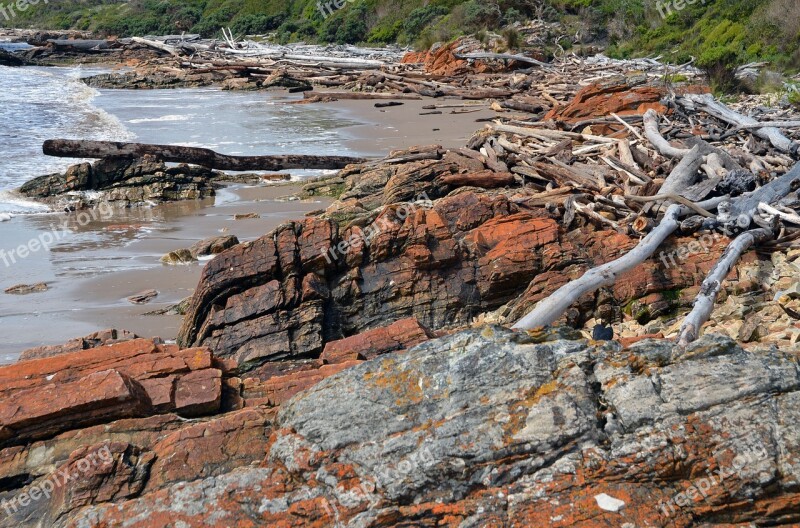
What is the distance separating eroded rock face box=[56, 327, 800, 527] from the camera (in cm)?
296

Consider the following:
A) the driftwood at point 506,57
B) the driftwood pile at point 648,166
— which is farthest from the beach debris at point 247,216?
the driftwood at point 506,57

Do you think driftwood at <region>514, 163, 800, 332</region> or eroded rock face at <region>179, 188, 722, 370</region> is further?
eroded rock face at <region>179, 188, 722, 370</region>

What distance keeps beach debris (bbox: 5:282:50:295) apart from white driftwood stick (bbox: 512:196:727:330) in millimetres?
5835

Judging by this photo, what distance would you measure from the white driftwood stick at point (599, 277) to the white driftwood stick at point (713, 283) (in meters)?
0.61

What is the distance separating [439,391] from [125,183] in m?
11.5

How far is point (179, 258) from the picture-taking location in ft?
30.4

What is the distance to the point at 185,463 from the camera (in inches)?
136

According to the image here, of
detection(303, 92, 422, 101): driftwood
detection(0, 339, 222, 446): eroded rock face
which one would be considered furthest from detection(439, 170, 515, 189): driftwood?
detection(303, 92, 422, 101): driftwood

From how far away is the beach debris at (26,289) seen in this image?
8547 mm

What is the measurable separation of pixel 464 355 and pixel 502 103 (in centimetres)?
1808

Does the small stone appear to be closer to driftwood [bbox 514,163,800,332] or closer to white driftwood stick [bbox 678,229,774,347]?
white driftwood stick [bbox 678,229,774,347]

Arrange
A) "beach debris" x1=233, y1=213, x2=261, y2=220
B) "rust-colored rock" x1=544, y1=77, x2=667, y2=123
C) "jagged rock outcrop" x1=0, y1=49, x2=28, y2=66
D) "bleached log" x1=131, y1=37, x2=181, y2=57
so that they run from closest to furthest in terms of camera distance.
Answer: "beach debris" x1=233, y1=213, x2=261, y2=220
"rust-colored rock" x1=544, y1=77, x2=667, y2=123
"bleached log" x1=131, y1=37, x2=181, y2=57
"jagged rock outcrop" x1=0, y1=49, x2=28, y2=66

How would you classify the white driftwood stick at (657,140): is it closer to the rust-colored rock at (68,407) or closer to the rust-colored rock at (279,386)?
the rust-colored rock at (279,386)

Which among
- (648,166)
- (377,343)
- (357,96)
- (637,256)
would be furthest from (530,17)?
(377,343)
